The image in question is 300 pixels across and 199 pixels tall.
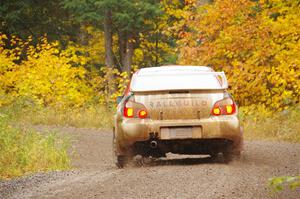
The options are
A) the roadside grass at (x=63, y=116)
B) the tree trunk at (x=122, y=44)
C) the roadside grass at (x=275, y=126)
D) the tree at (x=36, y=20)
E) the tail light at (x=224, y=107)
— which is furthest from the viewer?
the tree trunk at (x=122, y=44)

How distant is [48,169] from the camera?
1309 centimetres

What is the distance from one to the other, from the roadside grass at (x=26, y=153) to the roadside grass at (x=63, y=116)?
10.7 meters

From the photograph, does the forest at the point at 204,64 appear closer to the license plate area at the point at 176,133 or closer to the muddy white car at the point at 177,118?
the muddy white car at the point at 177,118

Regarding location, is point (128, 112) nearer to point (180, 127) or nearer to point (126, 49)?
point (180, 127)

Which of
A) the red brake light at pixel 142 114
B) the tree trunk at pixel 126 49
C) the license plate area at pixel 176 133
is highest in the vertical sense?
the tree trunk at pixel 126 49

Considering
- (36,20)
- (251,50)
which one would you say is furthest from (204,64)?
(36,20)

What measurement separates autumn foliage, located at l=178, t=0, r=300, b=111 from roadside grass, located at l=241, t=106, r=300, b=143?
0.33 metres

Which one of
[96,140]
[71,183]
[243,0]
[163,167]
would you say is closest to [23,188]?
[71,183]

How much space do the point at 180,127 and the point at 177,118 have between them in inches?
5.4

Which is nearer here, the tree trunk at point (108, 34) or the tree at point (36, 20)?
the tree trunk at point (108, 34)

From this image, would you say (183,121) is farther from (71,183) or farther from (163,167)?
(71,183)

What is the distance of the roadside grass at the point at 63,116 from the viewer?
2503cm

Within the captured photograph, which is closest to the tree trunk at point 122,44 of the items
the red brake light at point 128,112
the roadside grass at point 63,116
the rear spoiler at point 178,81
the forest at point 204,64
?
the forest at point 204,64

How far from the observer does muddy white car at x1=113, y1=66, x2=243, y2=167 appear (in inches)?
466
